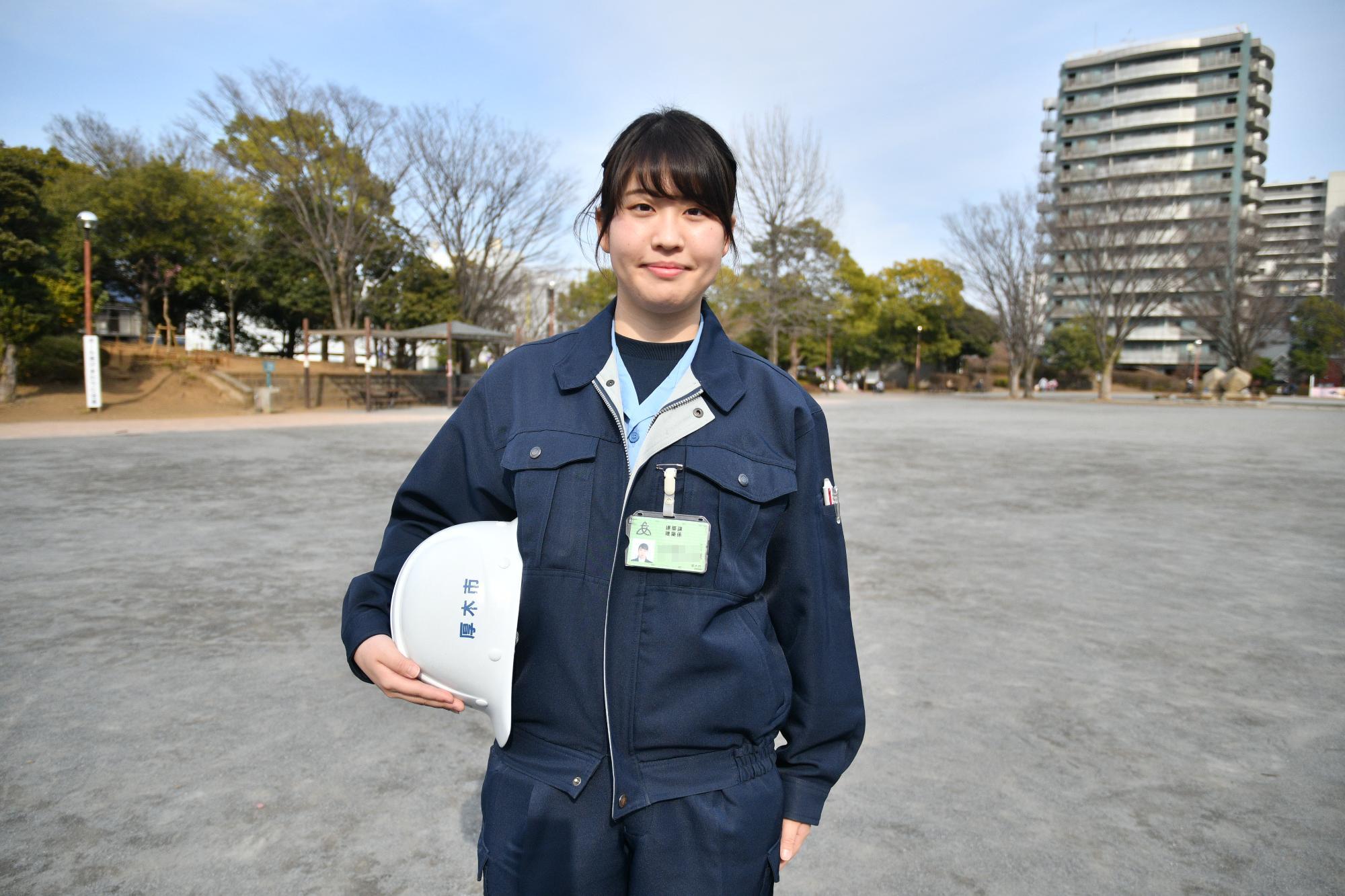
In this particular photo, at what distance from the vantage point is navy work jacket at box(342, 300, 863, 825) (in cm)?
125

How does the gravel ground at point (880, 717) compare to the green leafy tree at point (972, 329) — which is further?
the green leafy tree at point (972, 329)

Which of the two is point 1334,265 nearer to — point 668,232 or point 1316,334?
point 1316,334

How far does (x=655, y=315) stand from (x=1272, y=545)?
24.5ft

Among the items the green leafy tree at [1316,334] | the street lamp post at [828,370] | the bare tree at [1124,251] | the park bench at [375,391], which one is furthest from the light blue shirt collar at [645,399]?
the green leafy tree at [1316,334]

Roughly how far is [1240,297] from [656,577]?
178ft

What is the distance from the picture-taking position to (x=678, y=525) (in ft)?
4.11

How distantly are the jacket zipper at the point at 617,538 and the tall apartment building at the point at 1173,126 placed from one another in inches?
2851

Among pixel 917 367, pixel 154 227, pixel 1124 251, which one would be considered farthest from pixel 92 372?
pixel 917 367

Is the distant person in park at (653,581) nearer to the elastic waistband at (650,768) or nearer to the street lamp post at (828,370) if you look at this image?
the elastic waistband at (650,768)

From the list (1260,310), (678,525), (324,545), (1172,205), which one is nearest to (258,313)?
(324,545)

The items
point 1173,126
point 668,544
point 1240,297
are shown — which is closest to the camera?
point 668,544

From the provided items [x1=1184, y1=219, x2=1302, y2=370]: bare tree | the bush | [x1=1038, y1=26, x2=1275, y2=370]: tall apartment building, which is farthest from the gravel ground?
[x1=1038, y1=26, x2=1275, y2=370]: tall apartment building

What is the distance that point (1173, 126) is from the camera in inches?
2810

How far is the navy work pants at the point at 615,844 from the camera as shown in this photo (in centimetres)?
122
